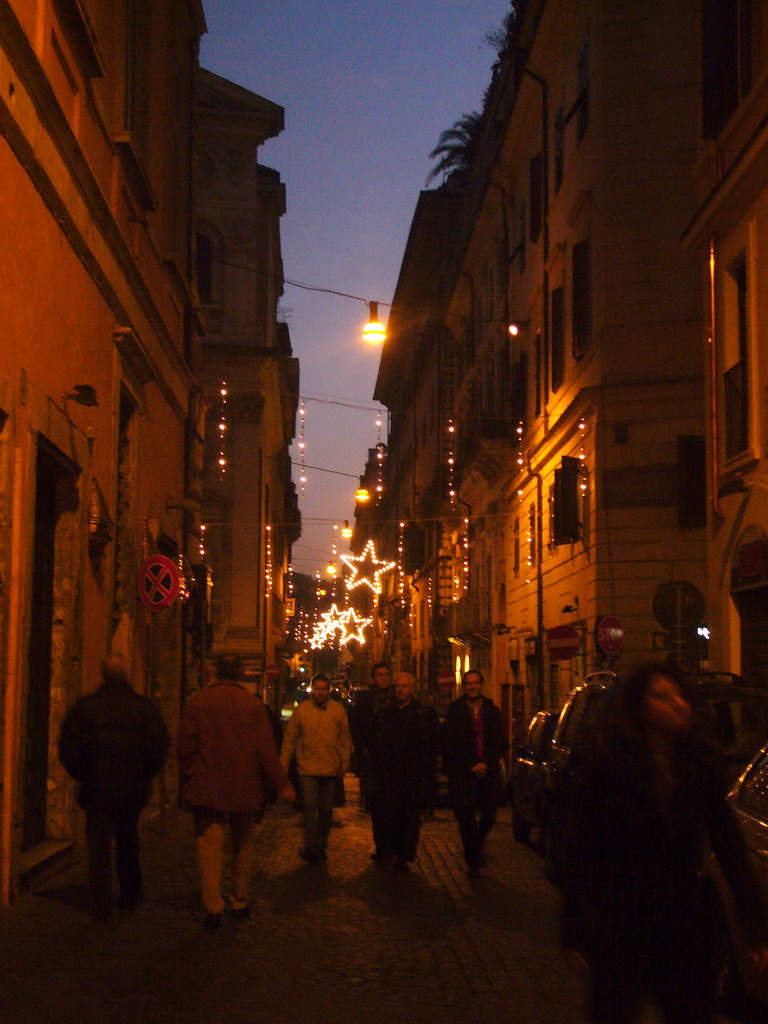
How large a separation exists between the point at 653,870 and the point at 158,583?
39.6ft

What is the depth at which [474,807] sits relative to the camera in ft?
42.1

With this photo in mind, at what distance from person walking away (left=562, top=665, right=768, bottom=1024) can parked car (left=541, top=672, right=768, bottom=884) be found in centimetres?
504

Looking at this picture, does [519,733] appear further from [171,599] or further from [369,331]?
[171,599]

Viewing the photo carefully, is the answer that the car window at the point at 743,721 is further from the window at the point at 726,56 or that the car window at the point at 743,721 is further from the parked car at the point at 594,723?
the window at the point at 726,56

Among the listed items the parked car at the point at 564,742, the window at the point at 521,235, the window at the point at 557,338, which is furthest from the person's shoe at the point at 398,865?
the window at the point at 521,235

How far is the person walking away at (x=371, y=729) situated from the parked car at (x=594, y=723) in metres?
1.59

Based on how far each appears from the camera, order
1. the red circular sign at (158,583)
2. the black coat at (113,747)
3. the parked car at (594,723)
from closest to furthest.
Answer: the black coat at (113,747) → the parked car at (594,723) → the red circular sign at (158,583)

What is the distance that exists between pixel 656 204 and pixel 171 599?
12484mm

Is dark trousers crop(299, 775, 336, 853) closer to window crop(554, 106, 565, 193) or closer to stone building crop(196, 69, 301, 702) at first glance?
window crop(554, 106, 565, 193)

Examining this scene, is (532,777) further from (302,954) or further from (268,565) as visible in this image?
(268,565)

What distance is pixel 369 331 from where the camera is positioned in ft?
93.3

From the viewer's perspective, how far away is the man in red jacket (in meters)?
9.47

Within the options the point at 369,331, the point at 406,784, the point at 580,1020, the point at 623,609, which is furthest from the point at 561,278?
the point at 580,1020

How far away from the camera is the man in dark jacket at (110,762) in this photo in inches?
366
